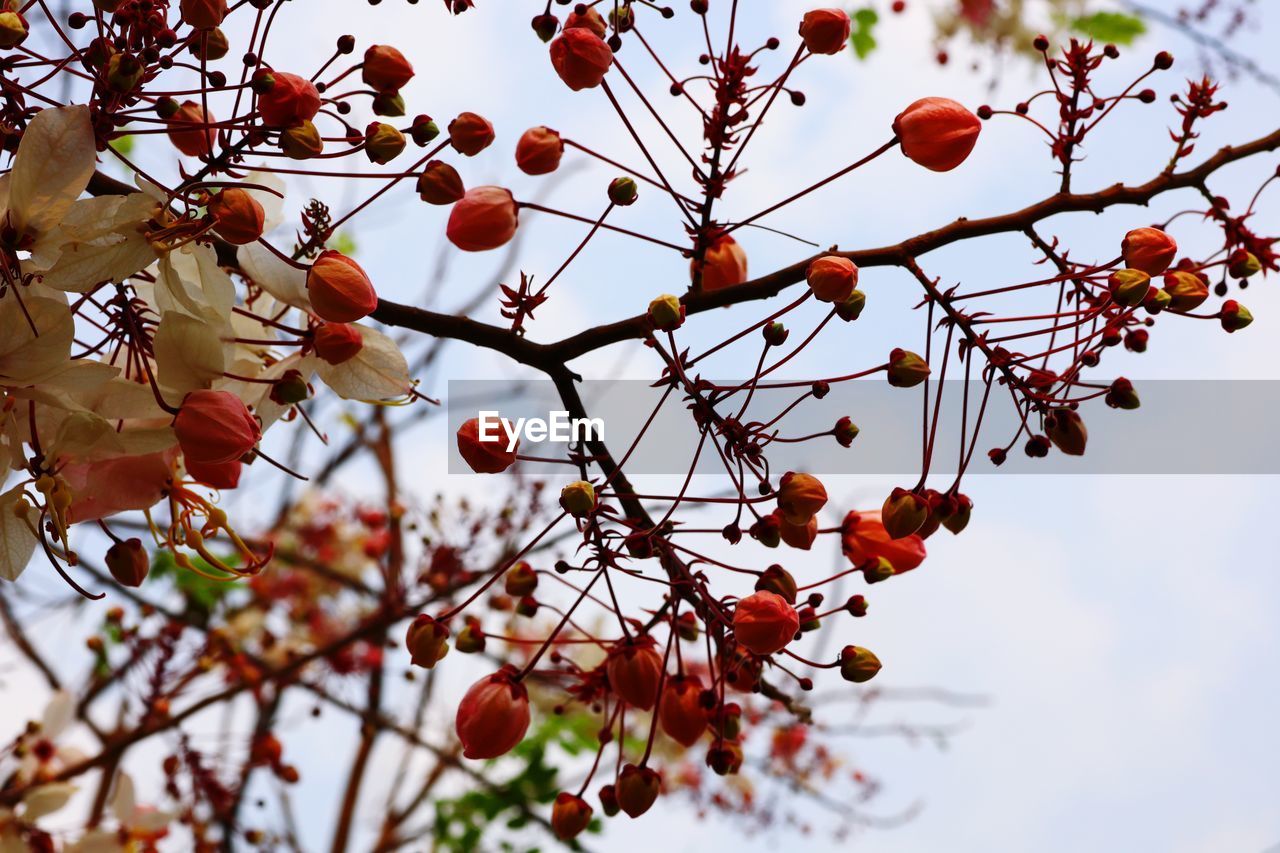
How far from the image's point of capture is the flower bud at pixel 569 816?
0.95 m

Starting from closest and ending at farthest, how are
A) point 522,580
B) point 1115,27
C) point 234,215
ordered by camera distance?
point 234,215 → point 522,580 → point 1115,27

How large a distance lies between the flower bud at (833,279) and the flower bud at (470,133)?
0.87ft

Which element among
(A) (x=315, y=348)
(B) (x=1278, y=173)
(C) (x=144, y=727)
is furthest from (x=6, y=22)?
(C) (x=144, y=727)

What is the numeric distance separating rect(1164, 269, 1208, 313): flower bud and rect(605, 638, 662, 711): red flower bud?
45cm

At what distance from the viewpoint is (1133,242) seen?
2.83 ft

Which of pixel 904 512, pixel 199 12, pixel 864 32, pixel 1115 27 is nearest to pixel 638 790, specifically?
pixel 904 512

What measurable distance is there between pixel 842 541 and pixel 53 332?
0.58 m

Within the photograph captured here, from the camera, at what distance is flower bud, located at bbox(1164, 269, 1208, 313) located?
830 mm

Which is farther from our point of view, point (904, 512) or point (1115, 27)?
point (1115, 27)

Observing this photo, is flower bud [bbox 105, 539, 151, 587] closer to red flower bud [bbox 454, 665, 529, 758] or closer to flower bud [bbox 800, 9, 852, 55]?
red flower bud [bbox 454, 665, 529, 758]

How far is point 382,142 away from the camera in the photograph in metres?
0.82

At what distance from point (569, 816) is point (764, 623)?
27 cm

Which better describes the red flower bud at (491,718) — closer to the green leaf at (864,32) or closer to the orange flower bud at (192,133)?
the orange flower bud at (192,133)

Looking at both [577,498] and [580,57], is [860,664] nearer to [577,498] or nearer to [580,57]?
[577,498]
